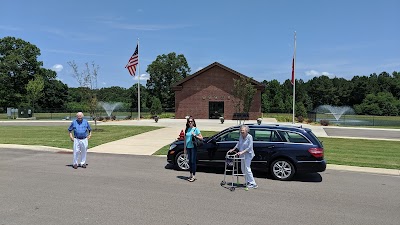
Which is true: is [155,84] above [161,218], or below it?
above

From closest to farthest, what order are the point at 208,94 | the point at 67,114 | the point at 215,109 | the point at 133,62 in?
the point at 133,62
the point at 208,94
the point at 215,109
the point at 67,114

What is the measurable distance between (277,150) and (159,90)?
251 feet

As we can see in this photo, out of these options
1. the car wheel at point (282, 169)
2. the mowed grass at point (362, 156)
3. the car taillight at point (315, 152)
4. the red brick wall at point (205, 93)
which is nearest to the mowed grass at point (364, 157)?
the mowed grass at point (362, 156)

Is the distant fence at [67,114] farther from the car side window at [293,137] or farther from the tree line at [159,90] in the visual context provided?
the car side window at [293,137]

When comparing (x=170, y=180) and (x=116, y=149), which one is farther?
(x=116, y=149)

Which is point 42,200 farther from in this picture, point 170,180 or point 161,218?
point 170,180

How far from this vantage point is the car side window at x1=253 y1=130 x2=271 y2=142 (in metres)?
9.39

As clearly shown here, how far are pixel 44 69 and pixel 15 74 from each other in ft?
21.3

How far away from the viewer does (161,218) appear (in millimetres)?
5629

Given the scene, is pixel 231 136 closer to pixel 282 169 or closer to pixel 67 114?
pixel 282 169

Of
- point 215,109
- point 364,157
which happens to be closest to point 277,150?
point 364,157

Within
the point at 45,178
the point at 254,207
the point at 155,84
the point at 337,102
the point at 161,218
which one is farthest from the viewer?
the point at 337,102

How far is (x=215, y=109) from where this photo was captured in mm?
45312

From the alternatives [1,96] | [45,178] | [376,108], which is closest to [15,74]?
[1,96]
